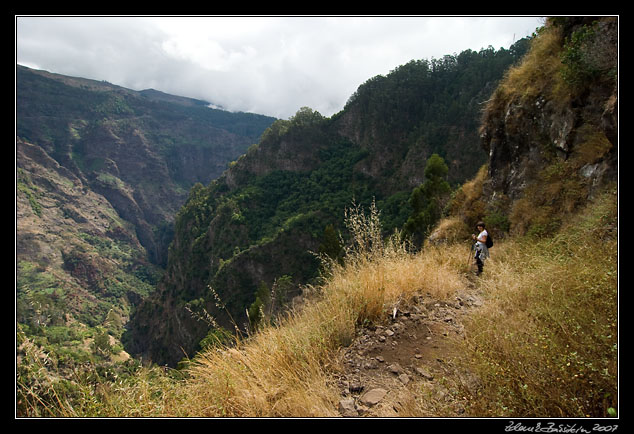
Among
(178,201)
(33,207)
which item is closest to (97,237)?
(33,207)

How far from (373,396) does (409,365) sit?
1.92ft

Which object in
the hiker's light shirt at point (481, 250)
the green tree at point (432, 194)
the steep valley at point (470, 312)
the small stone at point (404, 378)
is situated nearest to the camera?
the steep valley at point (470, 312)

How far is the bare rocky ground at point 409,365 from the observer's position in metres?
1.92

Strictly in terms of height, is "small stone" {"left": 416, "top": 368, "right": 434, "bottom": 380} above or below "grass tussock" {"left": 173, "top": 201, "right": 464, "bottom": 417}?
below

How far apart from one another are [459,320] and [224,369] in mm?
2397

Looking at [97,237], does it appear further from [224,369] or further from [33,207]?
[224,369]

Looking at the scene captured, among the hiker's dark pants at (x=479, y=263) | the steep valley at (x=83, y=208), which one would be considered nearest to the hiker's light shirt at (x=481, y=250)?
the hiker's dark pants at (x=479, y=263)

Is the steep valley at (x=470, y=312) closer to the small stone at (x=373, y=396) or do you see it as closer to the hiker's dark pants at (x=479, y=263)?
the small stone at (x=373, y=396)

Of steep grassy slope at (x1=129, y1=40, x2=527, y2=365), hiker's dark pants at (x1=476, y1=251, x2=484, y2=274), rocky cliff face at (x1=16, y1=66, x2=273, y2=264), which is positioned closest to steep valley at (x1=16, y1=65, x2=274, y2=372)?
rocky cliff face at (x1=16, y1=66, x2=273, y2=264)

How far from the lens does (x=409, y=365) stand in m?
2.57

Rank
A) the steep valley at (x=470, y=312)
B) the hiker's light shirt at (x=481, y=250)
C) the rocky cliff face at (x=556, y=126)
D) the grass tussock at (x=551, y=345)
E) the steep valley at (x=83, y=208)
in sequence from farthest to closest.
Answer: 1. the steep valley at (x=83, y=208)
2. the rocky cliff face at (x=556, y=126)
3. the hiker's light shirt at (x=481, y=250)
4. the steep valley at (x=470, y=312)
5. the grass tussock at (x=551, y=345)

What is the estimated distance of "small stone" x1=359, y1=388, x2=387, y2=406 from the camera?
2.06 metres

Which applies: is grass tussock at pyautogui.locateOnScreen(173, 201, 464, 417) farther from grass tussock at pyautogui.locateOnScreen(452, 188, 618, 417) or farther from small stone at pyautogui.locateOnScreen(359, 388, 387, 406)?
grass tussock at pyautogui.locateOnScreen(452, 188, 618, 417)

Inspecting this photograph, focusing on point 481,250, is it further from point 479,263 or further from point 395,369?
point 395,369
